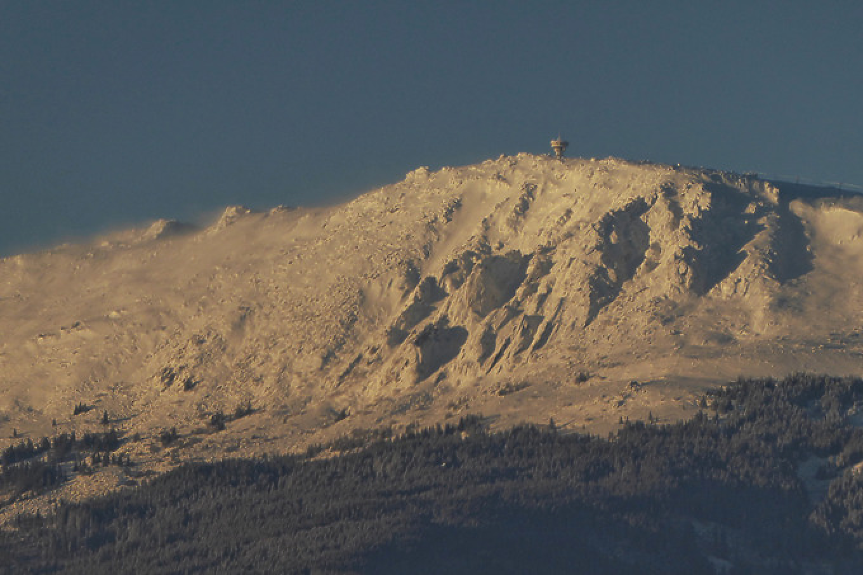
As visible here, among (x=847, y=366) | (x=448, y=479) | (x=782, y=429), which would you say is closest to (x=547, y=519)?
(x=448, y=479)

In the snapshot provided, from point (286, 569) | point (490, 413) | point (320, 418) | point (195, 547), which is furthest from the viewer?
point (320, 418)

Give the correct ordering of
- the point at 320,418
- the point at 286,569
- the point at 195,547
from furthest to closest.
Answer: the point at 320,418 → the point at 195,547 → the point at 286,569

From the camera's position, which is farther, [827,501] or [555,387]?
[555,387]

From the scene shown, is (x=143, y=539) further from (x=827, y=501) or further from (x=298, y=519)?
(x=827, y=501)

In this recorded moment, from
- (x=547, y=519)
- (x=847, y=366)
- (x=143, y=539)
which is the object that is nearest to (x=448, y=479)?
(x=547, y=519)

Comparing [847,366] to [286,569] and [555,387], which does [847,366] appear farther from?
[286,569]

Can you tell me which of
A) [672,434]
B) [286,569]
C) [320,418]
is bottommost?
[286,569]

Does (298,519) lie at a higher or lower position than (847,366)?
lower
